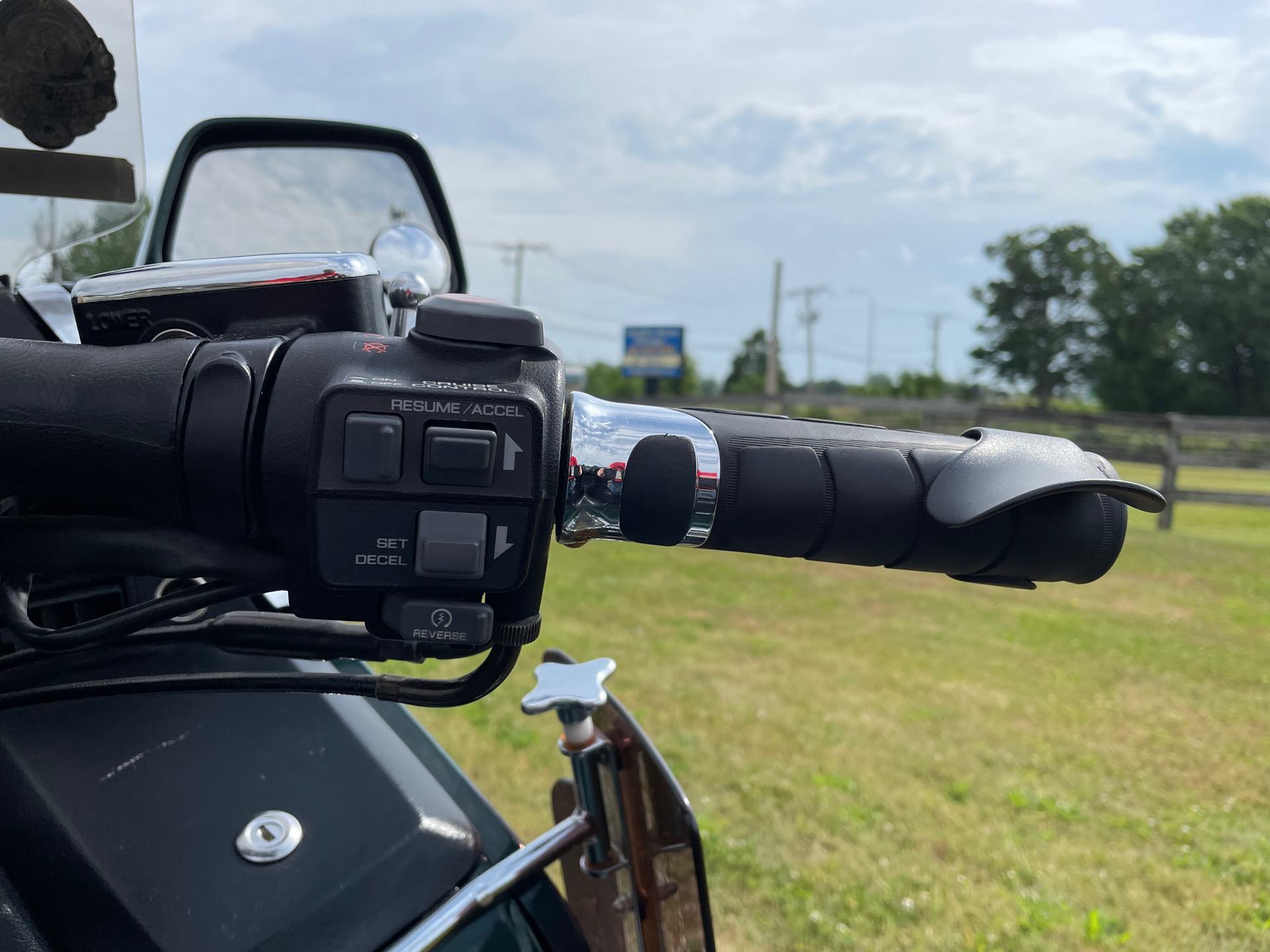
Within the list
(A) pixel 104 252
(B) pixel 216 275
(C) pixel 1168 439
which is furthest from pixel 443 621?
(C) pixel 1168 439

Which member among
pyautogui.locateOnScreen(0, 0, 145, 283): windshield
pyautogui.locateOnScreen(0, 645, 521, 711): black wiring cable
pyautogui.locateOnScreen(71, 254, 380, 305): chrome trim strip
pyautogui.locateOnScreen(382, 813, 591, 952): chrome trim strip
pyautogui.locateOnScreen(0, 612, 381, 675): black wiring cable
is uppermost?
pyautogui.locateOnScreen(0, 0, 145, 283): windshield

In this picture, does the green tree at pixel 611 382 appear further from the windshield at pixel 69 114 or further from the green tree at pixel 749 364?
the windshield at pixel 69 114

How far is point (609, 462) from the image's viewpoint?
63cm

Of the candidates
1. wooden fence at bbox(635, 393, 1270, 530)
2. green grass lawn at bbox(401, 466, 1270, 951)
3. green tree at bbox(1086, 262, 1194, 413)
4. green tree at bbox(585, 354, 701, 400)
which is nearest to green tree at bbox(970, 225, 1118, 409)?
green tree at bbox(1086, 262, 1194, 413)

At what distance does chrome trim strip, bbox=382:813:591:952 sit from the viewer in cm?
87

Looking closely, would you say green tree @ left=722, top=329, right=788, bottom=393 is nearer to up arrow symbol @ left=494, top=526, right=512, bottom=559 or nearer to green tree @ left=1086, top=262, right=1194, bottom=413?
green tree @ left=1086, top=262, right=1194, bottom=413

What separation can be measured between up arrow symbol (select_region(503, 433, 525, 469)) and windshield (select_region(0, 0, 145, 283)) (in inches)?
21.9

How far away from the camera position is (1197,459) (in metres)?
13.1

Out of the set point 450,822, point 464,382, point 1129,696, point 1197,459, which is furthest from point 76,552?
point 1197,459

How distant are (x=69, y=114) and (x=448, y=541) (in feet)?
1.95

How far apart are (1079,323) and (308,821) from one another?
48.5 metres

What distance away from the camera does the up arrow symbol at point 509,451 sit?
23.4 inches

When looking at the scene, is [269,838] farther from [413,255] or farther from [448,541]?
[413,255]

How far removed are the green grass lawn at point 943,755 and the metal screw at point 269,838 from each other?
213cm
